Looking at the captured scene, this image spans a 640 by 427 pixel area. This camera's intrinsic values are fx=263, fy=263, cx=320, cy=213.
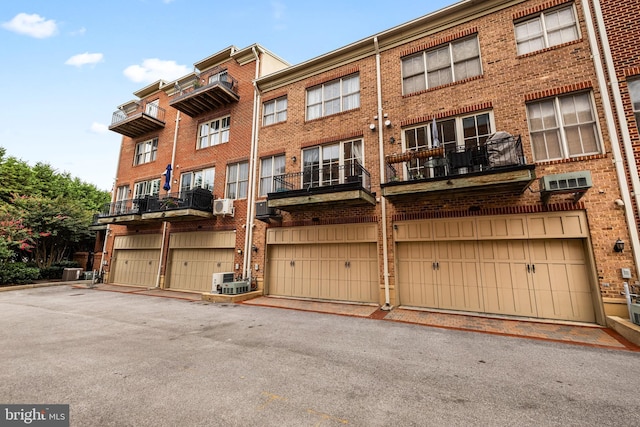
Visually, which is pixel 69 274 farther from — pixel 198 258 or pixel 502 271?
pixel 502 271

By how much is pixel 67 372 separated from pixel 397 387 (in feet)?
16.6

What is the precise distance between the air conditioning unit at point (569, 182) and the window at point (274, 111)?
10788 millimetres

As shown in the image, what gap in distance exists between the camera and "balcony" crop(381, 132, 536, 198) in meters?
7.14

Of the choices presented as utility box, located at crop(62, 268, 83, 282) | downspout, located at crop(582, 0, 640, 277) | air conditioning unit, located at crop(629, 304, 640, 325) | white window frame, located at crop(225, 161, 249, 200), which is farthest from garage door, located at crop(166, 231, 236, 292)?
downspout, located at crop(582, 0, 640, 277)

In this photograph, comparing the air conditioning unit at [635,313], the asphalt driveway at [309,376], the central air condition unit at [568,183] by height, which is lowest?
the asphalt driveway at [309,376]

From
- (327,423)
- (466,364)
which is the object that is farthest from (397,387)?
(466,364)

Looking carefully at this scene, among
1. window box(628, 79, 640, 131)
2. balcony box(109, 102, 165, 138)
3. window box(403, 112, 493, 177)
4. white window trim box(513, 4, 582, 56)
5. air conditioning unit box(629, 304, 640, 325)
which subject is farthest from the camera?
balcony box(109, 102, 165, 138)

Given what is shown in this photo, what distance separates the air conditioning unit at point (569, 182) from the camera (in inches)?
263

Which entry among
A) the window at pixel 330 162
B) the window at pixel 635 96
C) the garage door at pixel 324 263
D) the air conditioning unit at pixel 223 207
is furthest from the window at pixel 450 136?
the air conditioning unit at pixel 223 207

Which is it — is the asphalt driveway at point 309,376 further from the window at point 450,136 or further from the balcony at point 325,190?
the window at point 450,136

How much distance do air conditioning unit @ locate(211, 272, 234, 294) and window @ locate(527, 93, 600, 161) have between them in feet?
40.6

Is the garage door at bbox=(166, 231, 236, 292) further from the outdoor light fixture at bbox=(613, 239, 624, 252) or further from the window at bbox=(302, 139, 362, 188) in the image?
the outdoor light fixture at bbox=(613, 239, 624, 252)

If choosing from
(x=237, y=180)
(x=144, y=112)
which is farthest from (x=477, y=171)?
(x=144, y=112)

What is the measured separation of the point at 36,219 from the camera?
17.5 metres
